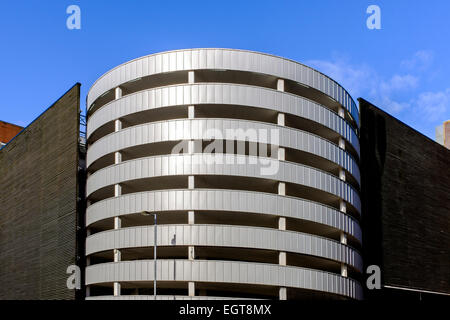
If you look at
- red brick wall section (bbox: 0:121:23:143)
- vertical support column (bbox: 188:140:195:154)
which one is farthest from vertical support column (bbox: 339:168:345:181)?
red brick wall section (bbox: 0:121:23:143)

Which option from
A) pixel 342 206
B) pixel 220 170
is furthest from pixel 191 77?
pixel 342 206

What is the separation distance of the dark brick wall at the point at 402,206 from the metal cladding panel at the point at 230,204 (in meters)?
11.4

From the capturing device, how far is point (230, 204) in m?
45.8

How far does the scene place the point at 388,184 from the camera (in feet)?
201

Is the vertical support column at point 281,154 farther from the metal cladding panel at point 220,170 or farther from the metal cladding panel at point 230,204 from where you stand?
the metal cladding panel at point 230,204

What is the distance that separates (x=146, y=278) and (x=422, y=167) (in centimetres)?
3630

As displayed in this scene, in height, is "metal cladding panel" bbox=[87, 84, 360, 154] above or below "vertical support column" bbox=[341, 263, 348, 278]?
above

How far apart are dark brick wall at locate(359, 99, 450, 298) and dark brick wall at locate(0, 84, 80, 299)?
28.0 metres

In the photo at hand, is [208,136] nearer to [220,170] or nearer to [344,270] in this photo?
[220,170]

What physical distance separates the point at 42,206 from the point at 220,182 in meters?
19.2

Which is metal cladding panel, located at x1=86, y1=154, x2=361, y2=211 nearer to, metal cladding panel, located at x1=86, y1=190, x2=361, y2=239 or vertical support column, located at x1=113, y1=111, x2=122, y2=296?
vertical support column, located at x1=113, y1=111, x2=122, y2=296

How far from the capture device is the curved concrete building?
45812 millimetres
